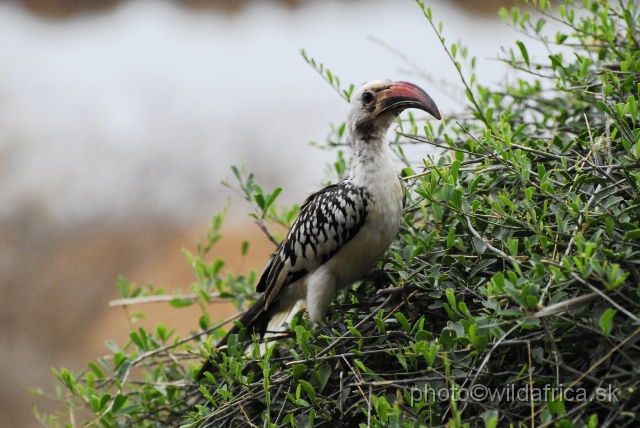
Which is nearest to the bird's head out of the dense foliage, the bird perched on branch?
the bird perched on branch

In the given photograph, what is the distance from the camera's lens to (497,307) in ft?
3.04

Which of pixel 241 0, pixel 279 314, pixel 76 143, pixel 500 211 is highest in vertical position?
pixel 241 0

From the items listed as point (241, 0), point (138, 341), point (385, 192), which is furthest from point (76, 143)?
point (385, 192)

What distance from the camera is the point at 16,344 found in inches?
162

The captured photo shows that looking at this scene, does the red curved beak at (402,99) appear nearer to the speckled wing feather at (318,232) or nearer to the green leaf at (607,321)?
the speckled wing feather at (318,232)

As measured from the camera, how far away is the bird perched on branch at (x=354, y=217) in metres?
1.45

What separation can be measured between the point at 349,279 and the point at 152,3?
4.97 metres

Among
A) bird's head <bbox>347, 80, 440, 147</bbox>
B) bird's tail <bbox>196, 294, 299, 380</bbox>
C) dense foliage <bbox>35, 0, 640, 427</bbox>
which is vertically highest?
bird's head <bbox>347, 80, 440, 147</bbox>

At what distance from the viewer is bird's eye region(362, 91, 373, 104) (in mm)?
1534

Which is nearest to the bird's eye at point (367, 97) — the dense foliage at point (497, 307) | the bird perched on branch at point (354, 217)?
the bird perched on branch at point (354, 217)

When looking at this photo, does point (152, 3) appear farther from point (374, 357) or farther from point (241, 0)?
point (374, 357)

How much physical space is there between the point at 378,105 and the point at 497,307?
710 millimetres

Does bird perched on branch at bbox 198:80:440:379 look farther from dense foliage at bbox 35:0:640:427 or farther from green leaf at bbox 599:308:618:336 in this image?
green leaf at bbox 599:308:618:336

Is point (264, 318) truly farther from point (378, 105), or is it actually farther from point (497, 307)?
point (497, 307)
